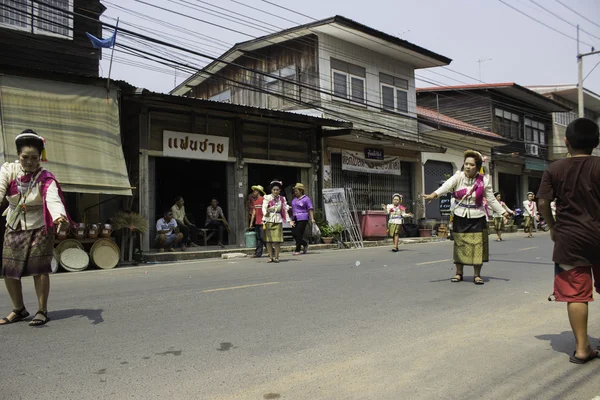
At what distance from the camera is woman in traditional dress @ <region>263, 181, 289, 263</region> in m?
11.9

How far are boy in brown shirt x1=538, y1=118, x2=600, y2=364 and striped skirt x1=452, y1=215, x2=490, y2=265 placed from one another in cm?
359

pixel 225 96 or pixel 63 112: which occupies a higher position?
pixel 225 96

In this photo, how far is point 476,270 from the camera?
7996 millimetres

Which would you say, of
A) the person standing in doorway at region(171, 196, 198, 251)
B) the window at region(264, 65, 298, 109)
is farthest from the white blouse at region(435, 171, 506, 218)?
the window at region(264, 65, 298, 109)

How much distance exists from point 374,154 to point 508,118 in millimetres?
14727

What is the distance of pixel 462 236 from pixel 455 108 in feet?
84.5

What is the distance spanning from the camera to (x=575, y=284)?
406cm

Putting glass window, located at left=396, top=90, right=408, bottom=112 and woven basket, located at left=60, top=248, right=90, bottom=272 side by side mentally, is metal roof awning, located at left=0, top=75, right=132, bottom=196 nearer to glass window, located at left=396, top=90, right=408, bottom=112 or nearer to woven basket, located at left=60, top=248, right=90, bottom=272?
woven basket, located at left=60, top=248, right=90, bottom=272

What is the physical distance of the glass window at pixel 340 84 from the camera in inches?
830

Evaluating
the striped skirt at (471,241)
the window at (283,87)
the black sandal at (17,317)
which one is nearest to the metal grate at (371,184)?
the window at (283,87)

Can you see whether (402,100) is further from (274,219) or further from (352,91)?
(274,219)

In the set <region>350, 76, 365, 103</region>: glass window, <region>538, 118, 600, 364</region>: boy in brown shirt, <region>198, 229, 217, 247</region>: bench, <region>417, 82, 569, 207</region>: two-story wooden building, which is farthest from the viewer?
<region>417, 82, 569, 207</region>: two-story wooden building

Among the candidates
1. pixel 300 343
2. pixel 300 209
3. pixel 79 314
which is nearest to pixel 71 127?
pixel 300 209

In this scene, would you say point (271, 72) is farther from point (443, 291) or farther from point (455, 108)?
point (443, 291)
